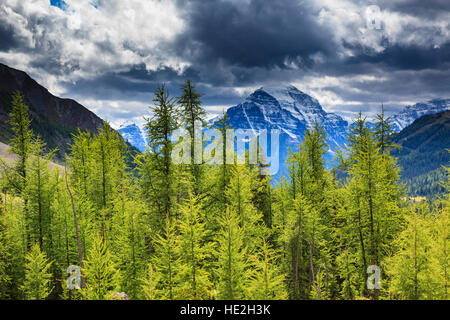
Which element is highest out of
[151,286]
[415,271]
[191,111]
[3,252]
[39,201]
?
[191,111]

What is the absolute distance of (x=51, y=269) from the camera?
93.5 ft

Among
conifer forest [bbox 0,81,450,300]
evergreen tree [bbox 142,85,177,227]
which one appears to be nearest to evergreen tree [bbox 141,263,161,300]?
conifer forest [bbox 0,81,450,300]

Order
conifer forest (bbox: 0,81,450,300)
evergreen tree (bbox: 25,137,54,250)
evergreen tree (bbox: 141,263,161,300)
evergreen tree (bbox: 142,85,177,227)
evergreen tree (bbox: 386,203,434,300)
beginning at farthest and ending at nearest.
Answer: evergreen tree (bbox: 25,137,54,250) < evergreen tree (bbox: 142,85,177,227) < conifer forest (bbox: 0,81,450,300) < evergreen tree (bbox: 386,203,434,300) < evergreen tree (bbox: 141,263,161,300)

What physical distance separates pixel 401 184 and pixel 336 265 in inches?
476

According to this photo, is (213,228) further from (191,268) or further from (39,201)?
(39,201)

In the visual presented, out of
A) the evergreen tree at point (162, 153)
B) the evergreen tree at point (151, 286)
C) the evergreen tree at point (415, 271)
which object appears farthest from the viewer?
the evergreen tree at point (162, 153)

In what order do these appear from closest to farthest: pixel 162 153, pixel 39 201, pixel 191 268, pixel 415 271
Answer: pixel 415 271 < pixel 191 268 < pixel 162 153 < pixel 39 201

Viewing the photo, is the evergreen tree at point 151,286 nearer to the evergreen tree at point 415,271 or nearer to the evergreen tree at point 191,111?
the evergreen tree at point 191,111

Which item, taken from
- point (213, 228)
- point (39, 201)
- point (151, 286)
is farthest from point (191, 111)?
point (39, 201)

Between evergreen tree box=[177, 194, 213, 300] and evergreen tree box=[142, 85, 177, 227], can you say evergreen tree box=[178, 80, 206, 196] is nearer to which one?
evergreen tree box=[142, 85, 177, 227]

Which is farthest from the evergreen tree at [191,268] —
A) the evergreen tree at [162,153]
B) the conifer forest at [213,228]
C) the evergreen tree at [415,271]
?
the evergreen tree at [415,271]

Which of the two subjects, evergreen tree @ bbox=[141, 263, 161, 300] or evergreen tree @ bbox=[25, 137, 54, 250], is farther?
evergreen tree @ bbox=[25, 137, 54, 250]
